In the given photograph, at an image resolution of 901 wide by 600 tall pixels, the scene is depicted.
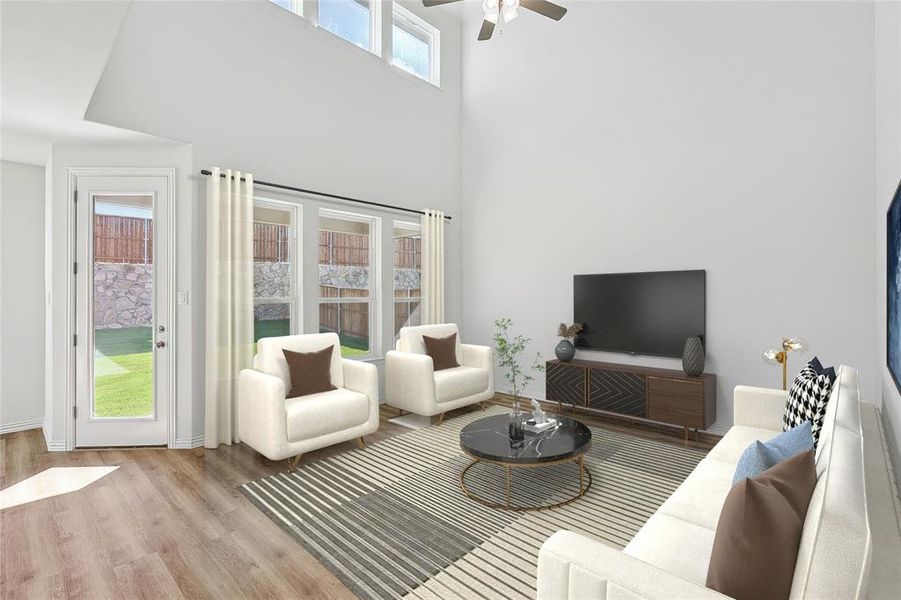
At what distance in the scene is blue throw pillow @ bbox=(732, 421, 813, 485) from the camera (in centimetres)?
144

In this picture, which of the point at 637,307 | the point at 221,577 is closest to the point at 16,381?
the point at 221,577

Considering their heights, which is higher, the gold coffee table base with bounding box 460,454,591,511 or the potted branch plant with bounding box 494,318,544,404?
A: the potted branch plant with bounding box 494,318,544,404

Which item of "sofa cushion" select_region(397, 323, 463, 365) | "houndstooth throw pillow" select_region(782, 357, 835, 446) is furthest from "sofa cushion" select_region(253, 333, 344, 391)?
"houndstooth throw pillow" select_region(782, 357, 835, 446)

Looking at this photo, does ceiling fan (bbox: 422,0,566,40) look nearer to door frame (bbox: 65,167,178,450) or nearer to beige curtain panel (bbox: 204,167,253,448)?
beige curtain panel (bbox: 204,167,253,448)

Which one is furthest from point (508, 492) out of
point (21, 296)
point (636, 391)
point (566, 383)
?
point (21, 296)

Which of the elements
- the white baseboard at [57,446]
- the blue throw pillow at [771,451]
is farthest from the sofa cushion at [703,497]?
the white baseboard at [57,446]

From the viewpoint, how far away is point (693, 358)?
13.0ft

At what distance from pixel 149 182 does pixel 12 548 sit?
2698 mm

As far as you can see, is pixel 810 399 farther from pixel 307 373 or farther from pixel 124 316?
pixel 124 316

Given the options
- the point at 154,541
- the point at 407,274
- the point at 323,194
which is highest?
the point at 323,194

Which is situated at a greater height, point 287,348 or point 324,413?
point 287,348

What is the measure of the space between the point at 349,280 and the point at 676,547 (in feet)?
13.8

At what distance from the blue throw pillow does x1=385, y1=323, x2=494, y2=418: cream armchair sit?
2948 mm

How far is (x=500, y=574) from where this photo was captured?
81.7 inches
